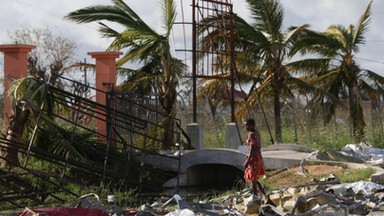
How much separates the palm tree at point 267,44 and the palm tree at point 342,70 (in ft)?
1.95

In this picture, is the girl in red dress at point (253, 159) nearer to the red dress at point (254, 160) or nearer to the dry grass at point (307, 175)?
the red dress at point (254, 160)

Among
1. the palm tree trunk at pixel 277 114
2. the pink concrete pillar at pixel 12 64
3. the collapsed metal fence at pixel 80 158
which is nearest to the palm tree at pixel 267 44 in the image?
the palm tree trunk at pixel 277 114

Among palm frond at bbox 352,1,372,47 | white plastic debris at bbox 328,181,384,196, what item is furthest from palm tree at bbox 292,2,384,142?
white plastic debris at bbox 328,181,384,196

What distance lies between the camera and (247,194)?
12.9 metres

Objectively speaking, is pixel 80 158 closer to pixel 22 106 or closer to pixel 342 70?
pixel 22 106

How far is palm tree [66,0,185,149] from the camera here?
21.3 m

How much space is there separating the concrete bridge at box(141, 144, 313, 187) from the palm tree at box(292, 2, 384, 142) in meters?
4.65

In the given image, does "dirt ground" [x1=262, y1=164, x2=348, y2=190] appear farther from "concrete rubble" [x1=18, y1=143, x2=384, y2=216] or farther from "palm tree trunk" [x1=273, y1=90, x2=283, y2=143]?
Answer: "palm tree trunk" [x1=273, y1=90, x2=283, y2=143]

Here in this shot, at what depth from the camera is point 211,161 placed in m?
20.1

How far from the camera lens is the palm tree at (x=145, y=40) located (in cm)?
2130

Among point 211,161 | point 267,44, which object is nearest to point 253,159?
point 211,161

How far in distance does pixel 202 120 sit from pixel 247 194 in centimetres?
1546

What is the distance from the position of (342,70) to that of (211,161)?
7723 millimetres

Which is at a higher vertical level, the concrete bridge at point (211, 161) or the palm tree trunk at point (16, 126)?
the palm tree trunk at point (16, 126)
